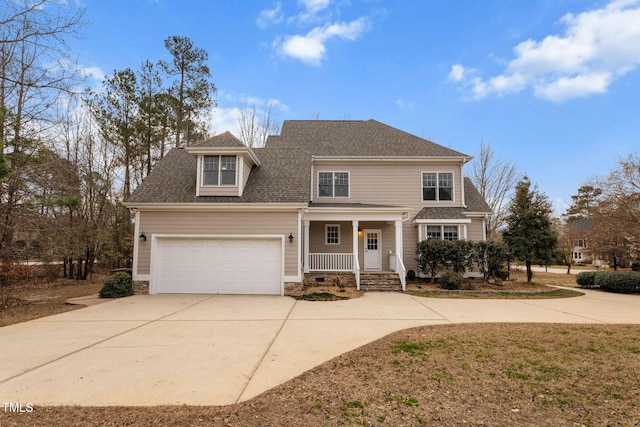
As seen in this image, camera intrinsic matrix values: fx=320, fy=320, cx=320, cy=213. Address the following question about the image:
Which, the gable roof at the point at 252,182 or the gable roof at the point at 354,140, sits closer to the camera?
the gable roof at the point at 252,182

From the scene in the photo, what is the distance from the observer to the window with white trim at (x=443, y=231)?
15.3 meters

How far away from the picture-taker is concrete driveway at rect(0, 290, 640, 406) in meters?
3.79

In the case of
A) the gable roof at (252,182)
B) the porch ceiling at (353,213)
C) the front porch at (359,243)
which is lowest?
the front porch at (359,243)

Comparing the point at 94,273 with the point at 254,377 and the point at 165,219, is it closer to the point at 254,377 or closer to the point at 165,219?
the point at 165,219

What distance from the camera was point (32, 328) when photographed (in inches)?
272

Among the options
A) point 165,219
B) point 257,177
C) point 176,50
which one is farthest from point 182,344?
point 176,50

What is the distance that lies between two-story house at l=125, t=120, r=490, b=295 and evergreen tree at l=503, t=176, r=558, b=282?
5.16 feet

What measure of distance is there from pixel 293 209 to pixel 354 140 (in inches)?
296

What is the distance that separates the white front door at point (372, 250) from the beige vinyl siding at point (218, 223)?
4.87 m

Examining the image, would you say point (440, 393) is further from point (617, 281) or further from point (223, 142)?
point (617, 281)

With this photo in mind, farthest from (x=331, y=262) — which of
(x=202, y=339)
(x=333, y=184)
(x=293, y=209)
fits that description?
(x=202, y=339)

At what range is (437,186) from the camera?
Result: 16.2 meters

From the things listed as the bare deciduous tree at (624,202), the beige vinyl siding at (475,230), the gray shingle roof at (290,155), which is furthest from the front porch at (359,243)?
the bare deciduous tree at (624,202)

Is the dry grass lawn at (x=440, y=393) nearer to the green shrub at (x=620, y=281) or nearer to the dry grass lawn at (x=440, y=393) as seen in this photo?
the dry grass lawn at (x=440, y=393)
